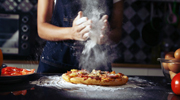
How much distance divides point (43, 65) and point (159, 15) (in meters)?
1.96

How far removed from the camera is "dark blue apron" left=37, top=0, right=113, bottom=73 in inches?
62.4

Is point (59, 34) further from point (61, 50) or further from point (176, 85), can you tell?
point (176, 85)

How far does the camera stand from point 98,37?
1580mm

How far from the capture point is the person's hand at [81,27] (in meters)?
1.34

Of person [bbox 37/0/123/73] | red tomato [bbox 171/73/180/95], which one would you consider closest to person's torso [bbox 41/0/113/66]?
person [bbox 37/0/123/73]

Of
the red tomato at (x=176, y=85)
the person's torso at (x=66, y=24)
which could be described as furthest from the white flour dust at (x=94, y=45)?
the red tomato at (x=176, y=85)

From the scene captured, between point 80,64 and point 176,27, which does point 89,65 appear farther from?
point 176,27

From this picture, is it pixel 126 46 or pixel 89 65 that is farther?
pixel 126 46

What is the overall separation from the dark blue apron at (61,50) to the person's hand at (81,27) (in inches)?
7.9

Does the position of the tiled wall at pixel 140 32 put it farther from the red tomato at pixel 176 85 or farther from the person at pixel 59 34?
the red tomato at pixel 176 85

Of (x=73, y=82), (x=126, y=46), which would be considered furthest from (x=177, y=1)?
(x=73, y=82)

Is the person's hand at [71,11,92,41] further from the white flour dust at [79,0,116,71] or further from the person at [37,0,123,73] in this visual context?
the white flour dust at [79,0,116,71]

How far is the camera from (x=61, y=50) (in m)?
1.64

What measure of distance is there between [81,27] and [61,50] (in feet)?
1.17
